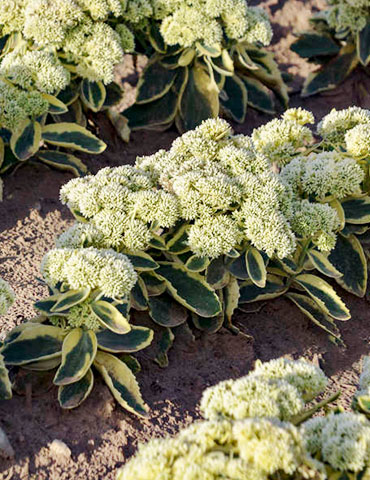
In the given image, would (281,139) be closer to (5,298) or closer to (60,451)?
(5,298)

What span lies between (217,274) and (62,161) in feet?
5.16

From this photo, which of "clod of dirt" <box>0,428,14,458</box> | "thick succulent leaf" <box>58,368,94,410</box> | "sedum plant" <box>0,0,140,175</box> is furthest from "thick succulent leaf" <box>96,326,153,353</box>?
"sedum plant" <box>0,0,140,175</box>

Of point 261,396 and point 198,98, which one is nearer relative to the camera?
point 261,396

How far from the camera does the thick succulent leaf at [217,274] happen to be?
3.00 m

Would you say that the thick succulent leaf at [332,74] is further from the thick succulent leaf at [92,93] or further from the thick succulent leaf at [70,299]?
the thick succulent leaf at [70,299]

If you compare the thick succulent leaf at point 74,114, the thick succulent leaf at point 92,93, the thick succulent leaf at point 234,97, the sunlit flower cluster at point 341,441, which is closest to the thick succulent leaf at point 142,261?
the sunlit flower cluster at point 341,441

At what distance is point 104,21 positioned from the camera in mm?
4414

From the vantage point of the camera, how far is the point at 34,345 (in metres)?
2.69

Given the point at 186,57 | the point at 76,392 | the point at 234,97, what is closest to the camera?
the point at 76,392

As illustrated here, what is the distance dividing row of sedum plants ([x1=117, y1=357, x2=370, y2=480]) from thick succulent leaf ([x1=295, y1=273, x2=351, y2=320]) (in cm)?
107

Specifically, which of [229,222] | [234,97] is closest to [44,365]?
[229,222]

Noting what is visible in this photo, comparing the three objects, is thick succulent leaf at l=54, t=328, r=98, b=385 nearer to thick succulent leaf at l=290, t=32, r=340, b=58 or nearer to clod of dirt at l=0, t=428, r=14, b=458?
clod of dirt at l=0, t=428, r=14, b=458

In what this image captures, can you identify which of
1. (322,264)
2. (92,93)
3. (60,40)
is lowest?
(322,264)

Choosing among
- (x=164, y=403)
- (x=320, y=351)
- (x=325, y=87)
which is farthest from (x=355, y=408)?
(x=325, y=87)
